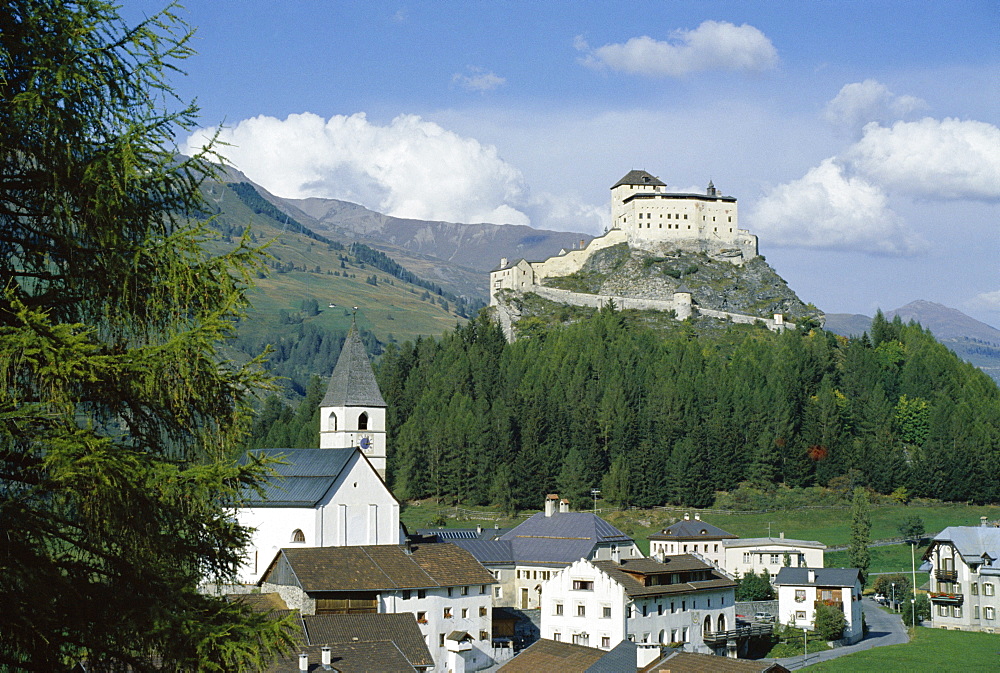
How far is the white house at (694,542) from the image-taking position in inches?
3460

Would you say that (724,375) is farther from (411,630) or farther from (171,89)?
(171,89)

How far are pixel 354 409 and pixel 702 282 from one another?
99265 mm

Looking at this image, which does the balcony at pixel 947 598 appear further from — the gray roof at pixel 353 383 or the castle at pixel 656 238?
the castle at pixel 656 238

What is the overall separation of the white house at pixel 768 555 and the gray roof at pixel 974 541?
12.1 meters

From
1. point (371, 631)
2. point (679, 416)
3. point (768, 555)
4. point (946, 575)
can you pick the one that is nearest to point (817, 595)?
point (946, 575)

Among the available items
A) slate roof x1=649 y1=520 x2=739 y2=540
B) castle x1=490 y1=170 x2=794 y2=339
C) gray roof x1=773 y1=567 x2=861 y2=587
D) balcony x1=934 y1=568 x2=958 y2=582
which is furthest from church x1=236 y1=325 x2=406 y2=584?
castle x1=490 y1=170 x2=794 y2=339

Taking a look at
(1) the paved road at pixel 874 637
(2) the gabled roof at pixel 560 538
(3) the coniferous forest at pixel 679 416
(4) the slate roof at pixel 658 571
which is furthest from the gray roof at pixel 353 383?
(3) the coniferous forest at pixel 679 416

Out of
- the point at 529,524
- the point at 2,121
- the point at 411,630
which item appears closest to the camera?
the point at 2,121

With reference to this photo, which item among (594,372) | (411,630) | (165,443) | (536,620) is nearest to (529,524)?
(536,620)

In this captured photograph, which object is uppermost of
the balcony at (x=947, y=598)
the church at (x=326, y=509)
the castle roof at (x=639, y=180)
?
the castle roof at (x=639, y=180)

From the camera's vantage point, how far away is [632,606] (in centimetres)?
5706

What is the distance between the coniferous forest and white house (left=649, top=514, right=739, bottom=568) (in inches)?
932

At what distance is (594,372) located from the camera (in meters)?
136

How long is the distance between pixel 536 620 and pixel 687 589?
36.1ft
